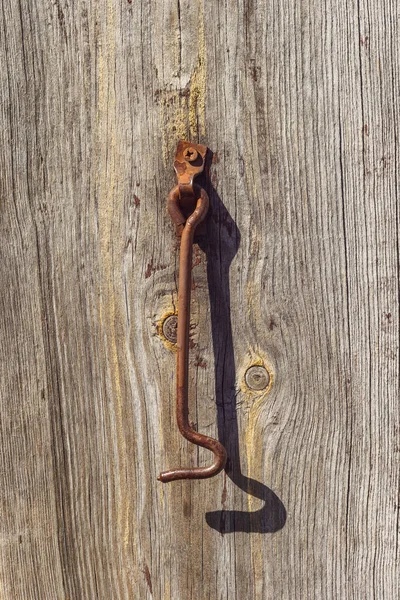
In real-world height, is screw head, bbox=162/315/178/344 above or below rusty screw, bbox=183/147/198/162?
below

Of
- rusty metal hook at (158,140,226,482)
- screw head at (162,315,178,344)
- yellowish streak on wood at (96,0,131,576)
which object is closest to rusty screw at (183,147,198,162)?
rusty metal hook at (158,140,226,482)

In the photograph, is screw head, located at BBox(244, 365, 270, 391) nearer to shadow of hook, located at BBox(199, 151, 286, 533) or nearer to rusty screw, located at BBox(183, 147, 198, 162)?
shadow of hook, located at BBox(199, 151, 286, 533)

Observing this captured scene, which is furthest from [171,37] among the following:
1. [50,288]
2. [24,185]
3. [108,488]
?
[108,488]

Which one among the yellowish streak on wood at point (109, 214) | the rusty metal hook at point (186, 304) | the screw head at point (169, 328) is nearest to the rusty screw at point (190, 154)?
the rusty metal hook at point (186, 304)

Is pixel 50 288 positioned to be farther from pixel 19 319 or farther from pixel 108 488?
pixel 108 488

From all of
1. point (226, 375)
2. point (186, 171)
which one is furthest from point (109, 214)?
point (226, 375)

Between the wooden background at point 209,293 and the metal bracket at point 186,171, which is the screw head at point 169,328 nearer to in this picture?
the wooden background at point 209,293

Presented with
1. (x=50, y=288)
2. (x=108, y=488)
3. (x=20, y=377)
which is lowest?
(x=108, y=488)
